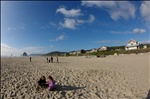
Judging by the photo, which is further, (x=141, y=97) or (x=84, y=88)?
(x=84, y=88)

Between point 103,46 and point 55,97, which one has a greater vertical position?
point 103,46

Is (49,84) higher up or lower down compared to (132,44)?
lower down

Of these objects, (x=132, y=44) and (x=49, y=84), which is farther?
(x=132, y=44)

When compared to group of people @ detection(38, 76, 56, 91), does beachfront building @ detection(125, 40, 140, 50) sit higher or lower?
higher

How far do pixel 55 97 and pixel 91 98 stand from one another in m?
2.06

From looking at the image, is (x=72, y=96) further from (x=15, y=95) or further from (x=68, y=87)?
(x=15, y=95)

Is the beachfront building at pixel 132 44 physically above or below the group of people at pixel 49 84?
above

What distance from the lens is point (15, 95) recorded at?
9.38 meters

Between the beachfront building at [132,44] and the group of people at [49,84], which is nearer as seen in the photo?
the group of people at [49,84]

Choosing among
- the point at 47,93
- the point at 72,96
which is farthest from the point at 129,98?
the point at 47,93

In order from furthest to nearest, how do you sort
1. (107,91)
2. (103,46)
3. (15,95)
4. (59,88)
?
(103,46)
(59,88)
(107,91)
(15,95)

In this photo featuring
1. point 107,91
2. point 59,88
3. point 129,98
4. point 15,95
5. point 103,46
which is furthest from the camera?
point 103,46

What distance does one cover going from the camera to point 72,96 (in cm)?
926

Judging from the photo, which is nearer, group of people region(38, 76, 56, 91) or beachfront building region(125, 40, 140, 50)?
group of people region(38, 76, 56, 91)
